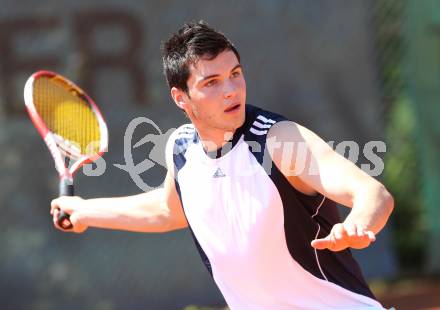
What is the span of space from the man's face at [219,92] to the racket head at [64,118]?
1177 millimetres

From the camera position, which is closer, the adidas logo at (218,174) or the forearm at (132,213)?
the adidas logo at (218,174)

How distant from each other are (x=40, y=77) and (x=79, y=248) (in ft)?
6.67

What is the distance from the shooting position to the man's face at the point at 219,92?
3184 mm

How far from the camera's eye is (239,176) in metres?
3.18

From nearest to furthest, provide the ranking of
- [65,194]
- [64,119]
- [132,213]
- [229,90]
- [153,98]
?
1. [229,90]
2. [132,213]
3. [65,194]
4. [64,119]
5. [153,98]

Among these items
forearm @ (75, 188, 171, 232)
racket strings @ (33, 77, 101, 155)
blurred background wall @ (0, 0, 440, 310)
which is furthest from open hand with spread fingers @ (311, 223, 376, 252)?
blurred background wall @ (0, 0, 440, 310)

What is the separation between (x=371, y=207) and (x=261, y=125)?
0.62 metres

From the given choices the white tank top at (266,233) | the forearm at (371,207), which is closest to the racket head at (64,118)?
the white tank top at (266,233)

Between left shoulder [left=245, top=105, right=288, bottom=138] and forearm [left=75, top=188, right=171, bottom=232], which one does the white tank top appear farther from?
forearm [left=75, top=188, right=171, bottom=232]

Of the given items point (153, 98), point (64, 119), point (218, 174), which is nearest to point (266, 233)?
point (218, 174)

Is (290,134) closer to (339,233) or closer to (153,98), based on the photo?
(339,233)

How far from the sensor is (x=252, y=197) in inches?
123

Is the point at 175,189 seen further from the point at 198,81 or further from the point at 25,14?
the point at 25,14

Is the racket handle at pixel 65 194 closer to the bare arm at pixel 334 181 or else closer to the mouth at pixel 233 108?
the mouth at pixel 233 108
